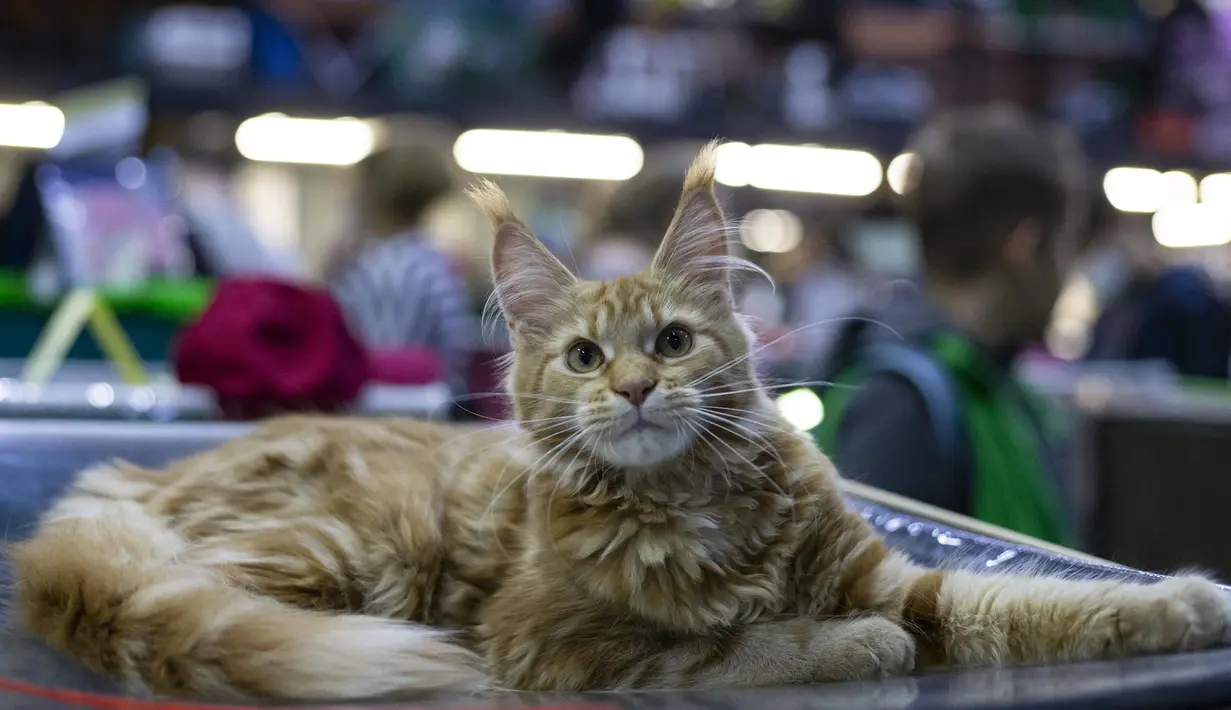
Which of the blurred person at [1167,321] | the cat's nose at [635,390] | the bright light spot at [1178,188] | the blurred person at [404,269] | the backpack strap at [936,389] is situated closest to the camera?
the cat's nose at [635,390]

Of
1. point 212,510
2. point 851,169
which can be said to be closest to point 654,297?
point 212,510

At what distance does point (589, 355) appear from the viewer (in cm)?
93

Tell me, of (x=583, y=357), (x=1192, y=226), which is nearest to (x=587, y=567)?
(x=583, y=357)

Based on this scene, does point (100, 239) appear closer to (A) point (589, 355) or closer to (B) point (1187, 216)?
(A) point (589, 355)

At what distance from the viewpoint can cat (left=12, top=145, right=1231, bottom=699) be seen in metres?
0.77

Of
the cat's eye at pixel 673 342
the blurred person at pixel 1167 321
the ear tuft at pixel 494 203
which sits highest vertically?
the blurred person at pixel 1167 321

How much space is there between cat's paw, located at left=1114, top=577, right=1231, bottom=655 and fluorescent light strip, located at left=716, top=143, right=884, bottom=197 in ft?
14.8

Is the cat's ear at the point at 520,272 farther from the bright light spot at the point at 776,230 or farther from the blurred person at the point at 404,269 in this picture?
the bright light spot at the point at 776,230

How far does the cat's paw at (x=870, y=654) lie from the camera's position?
0.76 meters

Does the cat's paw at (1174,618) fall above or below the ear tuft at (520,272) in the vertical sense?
below

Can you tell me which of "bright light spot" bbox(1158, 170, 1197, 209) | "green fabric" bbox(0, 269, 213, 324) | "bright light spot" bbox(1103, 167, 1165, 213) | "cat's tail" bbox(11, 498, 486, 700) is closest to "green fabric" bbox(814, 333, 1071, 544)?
"cat's tail" bbox(11, 498, 486, 700)

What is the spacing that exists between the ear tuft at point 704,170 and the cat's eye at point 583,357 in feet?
0.52

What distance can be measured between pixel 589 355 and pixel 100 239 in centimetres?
182

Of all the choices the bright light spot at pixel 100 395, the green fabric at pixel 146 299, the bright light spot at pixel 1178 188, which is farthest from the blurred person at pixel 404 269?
the bright light spot at pixel 1178 188
